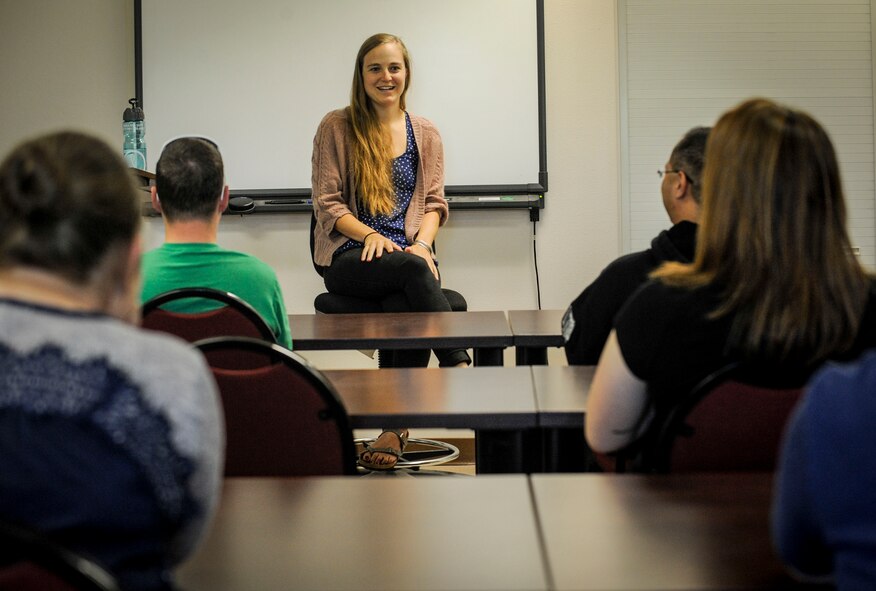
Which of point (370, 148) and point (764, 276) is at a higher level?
point (370, 148)

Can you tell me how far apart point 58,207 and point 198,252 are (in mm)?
1385

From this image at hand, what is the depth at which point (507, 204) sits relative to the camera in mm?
4742

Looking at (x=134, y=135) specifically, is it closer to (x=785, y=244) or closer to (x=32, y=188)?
(x=785, y=244)

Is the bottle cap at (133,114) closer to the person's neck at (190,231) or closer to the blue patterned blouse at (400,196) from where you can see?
the blue patterned blouse at (400,196)

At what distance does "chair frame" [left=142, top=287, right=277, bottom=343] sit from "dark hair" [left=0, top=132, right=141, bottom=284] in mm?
1010

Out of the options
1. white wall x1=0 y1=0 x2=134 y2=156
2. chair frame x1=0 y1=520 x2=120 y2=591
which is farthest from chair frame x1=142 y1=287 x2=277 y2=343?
white wall x1=0 y1=0 x2=134 y2=156

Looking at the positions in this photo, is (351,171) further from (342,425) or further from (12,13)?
(342,425)

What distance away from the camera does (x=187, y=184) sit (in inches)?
86.4

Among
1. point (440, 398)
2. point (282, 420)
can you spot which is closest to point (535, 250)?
point (440, 398)

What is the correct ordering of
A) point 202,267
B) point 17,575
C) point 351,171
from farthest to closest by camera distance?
point 351,171 < point 202,267 < point 17,575

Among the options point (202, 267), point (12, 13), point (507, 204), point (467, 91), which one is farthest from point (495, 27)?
point (202, 267)

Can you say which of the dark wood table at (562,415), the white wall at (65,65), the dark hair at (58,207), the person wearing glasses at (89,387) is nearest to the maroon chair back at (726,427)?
the dark wood table at (562,415)

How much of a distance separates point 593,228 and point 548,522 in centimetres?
393

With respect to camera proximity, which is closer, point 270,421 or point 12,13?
point 270,421
